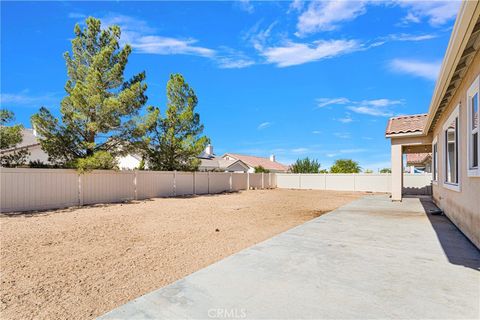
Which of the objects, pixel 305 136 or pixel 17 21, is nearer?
pixel 17 21

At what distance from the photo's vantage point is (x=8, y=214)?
1062 centimetres

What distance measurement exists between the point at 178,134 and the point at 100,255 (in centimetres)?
1635

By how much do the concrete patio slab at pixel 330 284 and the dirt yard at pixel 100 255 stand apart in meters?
0.73

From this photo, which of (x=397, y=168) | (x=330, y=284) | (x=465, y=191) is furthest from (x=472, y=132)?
(x=397, y=168)

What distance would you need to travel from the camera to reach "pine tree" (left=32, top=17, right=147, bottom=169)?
45.6 ft

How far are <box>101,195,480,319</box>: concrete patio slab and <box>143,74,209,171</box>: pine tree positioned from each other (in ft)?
51.8

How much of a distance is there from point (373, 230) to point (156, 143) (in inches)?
651

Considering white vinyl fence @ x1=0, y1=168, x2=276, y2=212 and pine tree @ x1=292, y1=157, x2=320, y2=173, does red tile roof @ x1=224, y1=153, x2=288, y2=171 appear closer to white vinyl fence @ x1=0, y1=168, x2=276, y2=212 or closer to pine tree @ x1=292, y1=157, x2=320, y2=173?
pine tree @ x1=292, y1=157, x2=320, y2=173

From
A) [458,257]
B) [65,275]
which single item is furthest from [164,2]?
[458,257]

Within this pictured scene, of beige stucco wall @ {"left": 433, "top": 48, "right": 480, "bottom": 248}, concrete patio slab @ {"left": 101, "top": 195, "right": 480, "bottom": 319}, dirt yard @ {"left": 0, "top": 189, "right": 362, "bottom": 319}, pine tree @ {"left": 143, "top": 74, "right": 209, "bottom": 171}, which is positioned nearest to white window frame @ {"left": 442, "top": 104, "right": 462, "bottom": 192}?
beige stucco wall @ {"left": 433, "top": 48, "right": 480, "bottom": 248}

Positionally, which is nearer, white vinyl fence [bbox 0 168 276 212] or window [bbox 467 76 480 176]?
window [bbox 467 76 480 176]

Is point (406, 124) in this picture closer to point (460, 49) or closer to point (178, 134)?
point (460, 49)

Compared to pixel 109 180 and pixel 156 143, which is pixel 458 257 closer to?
pixel 109 180

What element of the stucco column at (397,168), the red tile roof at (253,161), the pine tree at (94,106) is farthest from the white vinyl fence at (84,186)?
the red tile roof at (253,161)
